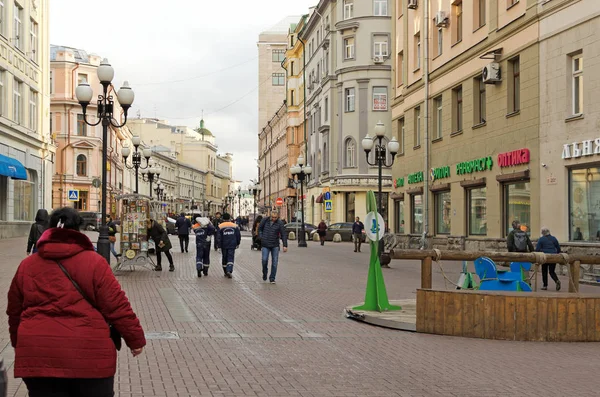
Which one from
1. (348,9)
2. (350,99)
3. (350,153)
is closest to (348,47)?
(348,9)

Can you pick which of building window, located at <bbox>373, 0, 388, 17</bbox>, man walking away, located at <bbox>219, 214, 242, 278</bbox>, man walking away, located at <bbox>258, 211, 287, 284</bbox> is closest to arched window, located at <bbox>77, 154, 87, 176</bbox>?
building window, located at <bbox>373, 0, 388, 17</bbox>

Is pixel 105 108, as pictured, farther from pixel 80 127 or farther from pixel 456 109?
pixel 80 127

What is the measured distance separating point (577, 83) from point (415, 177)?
14.1 meters

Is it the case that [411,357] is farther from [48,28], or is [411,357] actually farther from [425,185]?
[48,28]

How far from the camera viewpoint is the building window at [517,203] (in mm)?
24594

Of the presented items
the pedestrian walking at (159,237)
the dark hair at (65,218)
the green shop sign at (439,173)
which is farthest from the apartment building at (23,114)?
the dark hair at (65,218)

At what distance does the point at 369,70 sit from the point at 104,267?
51.5 meters

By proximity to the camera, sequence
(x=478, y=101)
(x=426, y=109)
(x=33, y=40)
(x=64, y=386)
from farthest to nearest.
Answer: (x=33, y=40) < (x=426, y=109) < (x=478, y=101) < (x=64, y=386)

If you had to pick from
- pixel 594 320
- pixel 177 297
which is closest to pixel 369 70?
pixel 177 297

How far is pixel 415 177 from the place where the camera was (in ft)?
116

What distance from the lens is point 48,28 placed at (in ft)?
154

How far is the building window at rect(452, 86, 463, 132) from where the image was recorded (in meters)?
30.6

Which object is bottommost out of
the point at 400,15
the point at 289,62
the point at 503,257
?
the point at 503,257

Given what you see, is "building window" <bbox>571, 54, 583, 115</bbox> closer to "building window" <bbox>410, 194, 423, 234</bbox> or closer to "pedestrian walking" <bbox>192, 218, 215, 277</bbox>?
"pedestrian walking" <bbox>192, 218, 215, 277</bbox>
